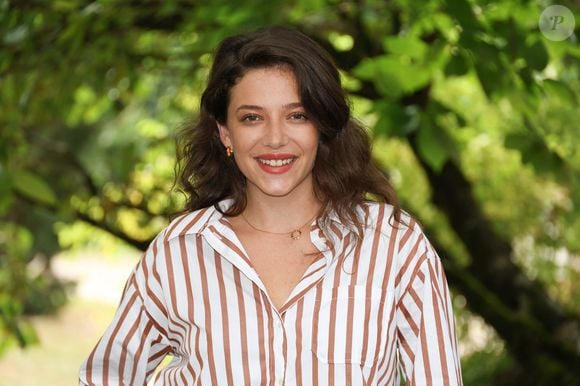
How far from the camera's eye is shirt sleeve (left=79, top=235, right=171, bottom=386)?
254 centimetres

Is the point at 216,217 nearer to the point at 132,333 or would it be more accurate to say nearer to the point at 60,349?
the point at 132,333

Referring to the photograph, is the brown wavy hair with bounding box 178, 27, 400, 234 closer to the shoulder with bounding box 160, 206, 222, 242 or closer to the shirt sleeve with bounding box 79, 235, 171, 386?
the shoulder with bounding box 160, 206, 222, 242

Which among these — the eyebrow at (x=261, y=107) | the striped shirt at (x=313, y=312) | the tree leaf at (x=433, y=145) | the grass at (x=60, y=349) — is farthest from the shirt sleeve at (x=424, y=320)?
the grass at (x=60, y=349)

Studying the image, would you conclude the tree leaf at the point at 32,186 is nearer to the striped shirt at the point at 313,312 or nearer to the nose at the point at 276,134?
the striped shirt at the point at 313,312

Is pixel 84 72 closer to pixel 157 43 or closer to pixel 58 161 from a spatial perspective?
pixel 157 43

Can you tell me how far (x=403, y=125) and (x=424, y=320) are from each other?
1552 mm

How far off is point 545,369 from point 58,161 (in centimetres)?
356

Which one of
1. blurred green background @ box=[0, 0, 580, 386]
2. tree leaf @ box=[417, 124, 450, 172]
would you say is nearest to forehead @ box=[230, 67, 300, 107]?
blurred green background @ box=[0, 0, 580, 386]

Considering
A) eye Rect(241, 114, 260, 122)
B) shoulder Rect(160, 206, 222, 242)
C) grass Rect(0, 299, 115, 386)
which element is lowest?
shoulder Rect(160, 206, 222, 242)

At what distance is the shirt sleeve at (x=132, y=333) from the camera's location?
2541 millimetres

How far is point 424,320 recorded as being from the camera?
2357 millimetres

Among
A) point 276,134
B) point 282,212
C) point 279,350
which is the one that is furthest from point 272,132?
point 279,350

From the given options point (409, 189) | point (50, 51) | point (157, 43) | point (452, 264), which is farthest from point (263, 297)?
point (409, 189)

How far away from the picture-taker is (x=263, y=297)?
7.95ft
